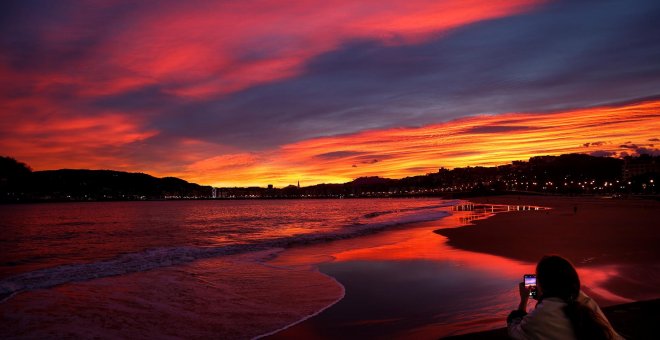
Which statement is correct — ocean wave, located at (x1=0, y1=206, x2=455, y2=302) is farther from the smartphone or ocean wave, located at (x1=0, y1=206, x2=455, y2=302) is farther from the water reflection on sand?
the smartphone

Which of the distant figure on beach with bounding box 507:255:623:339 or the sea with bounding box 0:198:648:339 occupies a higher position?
the distant figure on beach with bounding box 507:255:623:339

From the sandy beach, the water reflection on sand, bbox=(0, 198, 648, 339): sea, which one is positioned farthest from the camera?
bbox=(0, 198, 648, 339): sea

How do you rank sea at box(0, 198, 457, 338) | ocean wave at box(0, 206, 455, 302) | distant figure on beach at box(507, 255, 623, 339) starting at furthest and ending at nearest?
ocean wave at box(0, 206, 455, 302)
sea at box(0, 198, 457, 338)
distant figure on beach at box(507, 255, 623, 339)

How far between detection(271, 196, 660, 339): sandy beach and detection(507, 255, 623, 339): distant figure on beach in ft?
11.3

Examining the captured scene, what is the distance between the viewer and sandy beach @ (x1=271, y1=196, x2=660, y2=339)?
7.75 meters

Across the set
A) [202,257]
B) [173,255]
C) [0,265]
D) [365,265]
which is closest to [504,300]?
[365,265]

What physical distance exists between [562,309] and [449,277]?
956 cm

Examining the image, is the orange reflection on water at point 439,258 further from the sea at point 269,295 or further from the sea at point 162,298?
the sea at point 162,298

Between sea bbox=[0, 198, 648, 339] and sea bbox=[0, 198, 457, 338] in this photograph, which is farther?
sea bbox=[0, 198, 457, 338]

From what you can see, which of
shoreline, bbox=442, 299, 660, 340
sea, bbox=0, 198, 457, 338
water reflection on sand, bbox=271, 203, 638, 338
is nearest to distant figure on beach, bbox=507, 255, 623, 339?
shoreline, bbox=442, 299, 660, 340

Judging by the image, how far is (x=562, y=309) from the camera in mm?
2857

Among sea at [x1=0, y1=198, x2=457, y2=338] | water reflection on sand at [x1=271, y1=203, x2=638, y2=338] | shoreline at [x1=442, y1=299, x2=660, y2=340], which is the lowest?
sea at [x1=0, y1=198, x2=457, y2=338]

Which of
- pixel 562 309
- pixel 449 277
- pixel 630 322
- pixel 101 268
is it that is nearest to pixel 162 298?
pixel 101 268

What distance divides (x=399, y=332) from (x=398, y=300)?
7.88 feet
